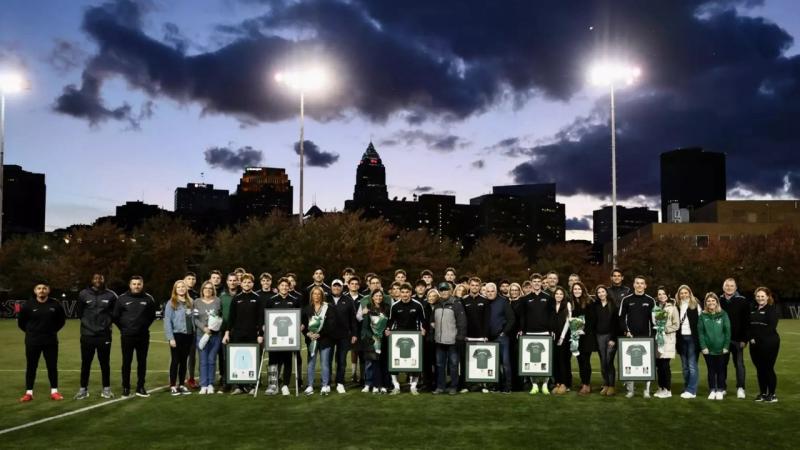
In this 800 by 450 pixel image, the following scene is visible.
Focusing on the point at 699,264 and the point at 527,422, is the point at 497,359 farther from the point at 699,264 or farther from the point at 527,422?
the point at 699,264

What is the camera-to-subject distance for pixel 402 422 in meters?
11.0

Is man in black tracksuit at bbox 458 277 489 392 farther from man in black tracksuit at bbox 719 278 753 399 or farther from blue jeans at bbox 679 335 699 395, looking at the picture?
man in black tracksuit at bbox 719 278 753 399

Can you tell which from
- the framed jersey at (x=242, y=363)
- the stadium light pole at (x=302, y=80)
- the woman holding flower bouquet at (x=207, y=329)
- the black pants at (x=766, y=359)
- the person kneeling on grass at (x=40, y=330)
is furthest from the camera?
the stadium light pole at (x=302, y=80)

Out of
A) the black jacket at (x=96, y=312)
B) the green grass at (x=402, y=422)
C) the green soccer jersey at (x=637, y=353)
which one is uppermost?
the black jacket at (x=96, y=312)

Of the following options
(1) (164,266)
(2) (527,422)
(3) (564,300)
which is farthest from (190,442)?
(1) (164,266)

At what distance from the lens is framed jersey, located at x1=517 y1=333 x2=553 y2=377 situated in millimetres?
14062

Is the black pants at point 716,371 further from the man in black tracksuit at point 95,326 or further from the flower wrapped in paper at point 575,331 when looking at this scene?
the man in black tracksuit at point 95,326

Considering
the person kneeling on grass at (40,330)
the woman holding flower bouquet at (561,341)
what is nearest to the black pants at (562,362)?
the woman holding flower bouquet at (561,341)

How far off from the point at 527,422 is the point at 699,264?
6038 cm

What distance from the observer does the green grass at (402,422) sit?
31.7ft

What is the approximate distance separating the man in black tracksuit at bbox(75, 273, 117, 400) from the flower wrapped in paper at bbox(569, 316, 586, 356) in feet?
27.1

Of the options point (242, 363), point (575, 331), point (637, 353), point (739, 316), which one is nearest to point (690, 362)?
point (637, 353)

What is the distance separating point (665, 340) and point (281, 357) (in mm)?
7041

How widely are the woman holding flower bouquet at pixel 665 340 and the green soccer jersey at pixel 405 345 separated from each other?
4.44 metres
